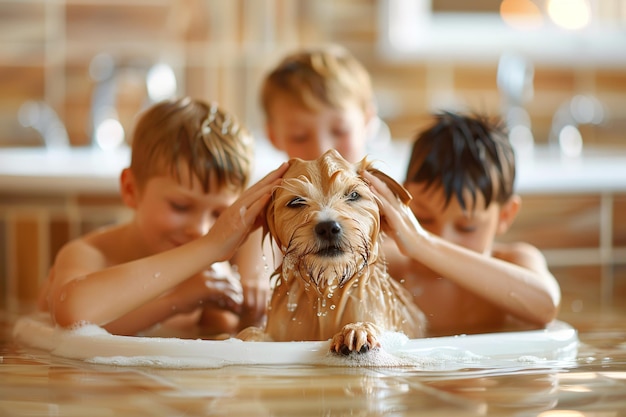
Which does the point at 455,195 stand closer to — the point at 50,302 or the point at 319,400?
the point at 319,400

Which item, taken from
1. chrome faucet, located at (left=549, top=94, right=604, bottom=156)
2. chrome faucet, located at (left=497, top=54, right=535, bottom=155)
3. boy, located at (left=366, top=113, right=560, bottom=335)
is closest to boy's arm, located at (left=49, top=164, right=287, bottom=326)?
boy, located at (left=366, top=113, right=560, bottom=335)

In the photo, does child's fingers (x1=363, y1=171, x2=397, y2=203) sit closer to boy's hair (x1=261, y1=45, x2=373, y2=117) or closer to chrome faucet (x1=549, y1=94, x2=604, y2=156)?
boy's hair (x1=261, y1=45, x2=373, y2=117)

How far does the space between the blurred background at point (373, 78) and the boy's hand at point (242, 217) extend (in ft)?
4.79

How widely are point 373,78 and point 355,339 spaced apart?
284 centimetres

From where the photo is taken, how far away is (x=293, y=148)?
Answer: 8.95 feet

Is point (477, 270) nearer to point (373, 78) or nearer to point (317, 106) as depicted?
point (317, 106)

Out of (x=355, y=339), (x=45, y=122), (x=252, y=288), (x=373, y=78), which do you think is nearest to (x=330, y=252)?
(x=355, y=339)

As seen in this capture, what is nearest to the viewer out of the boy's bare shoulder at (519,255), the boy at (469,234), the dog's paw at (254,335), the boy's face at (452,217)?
the dog's paw at (254,335)

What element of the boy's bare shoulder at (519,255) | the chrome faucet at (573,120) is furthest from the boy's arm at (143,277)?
the chrome faucet at (573,120)

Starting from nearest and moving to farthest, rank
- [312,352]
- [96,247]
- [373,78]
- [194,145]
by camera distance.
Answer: [312,352]
[194,145]
[96,247]
[373,78]

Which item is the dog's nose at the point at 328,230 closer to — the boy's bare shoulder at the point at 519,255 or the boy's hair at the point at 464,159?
the boy's hair at the point at 464,159

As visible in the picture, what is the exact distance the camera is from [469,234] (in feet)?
6.97

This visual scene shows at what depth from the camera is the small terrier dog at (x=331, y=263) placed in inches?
60.6

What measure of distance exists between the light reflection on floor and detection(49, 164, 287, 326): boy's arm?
0.34 ft
